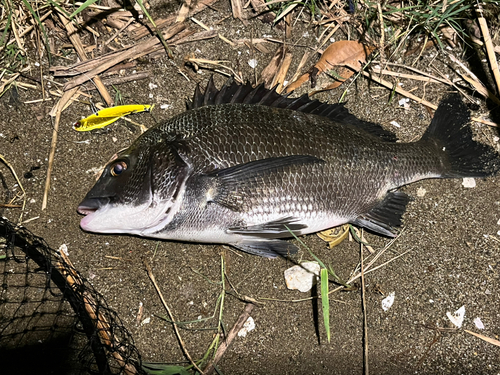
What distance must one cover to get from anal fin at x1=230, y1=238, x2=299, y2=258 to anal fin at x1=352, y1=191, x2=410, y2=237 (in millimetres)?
504

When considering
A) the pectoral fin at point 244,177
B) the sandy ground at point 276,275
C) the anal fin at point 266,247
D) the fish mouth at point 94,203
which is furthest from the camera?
the sandy ground at point 276,275

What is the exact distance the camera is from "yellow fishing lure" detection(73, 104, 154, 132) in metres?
2.64

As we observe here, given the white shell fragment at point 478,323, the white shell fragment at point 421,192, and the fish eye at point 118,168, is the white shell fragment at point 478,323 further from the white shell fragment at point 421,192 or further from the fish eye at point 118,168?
the fish eye at point 118,168

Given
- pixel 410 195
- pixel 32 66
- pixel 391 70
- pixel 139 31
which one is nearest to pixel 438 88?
pixel 391 70

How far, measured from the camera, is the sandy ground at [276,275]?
8.27ft

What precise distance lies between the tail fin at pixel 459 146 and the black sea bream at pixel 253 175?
0.53ft

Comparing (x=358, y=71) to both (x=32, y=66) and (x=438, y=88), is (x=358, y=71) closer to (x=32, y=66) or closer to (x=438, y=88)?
(x=438, y=88)

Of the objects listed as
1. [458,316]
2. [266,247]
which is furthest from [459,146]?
[266,247]

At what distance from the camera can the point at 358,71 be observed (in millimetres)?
2848

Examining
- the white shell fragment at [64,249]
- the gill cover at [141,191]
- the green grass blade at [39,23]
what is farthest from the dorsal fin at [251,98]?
the white shell fragment at [64,249]

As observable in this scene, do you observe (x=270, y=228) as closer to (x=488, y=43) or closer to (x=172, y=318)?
(x=172, y=318)

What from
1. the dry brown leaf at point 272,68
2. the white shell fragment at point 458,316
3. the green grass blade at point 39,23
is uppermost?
the green grass blade at point 39,23

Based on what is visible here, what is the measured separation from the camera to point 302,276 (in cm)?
259

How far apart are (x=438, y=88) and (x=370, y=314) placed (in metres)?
1.75
